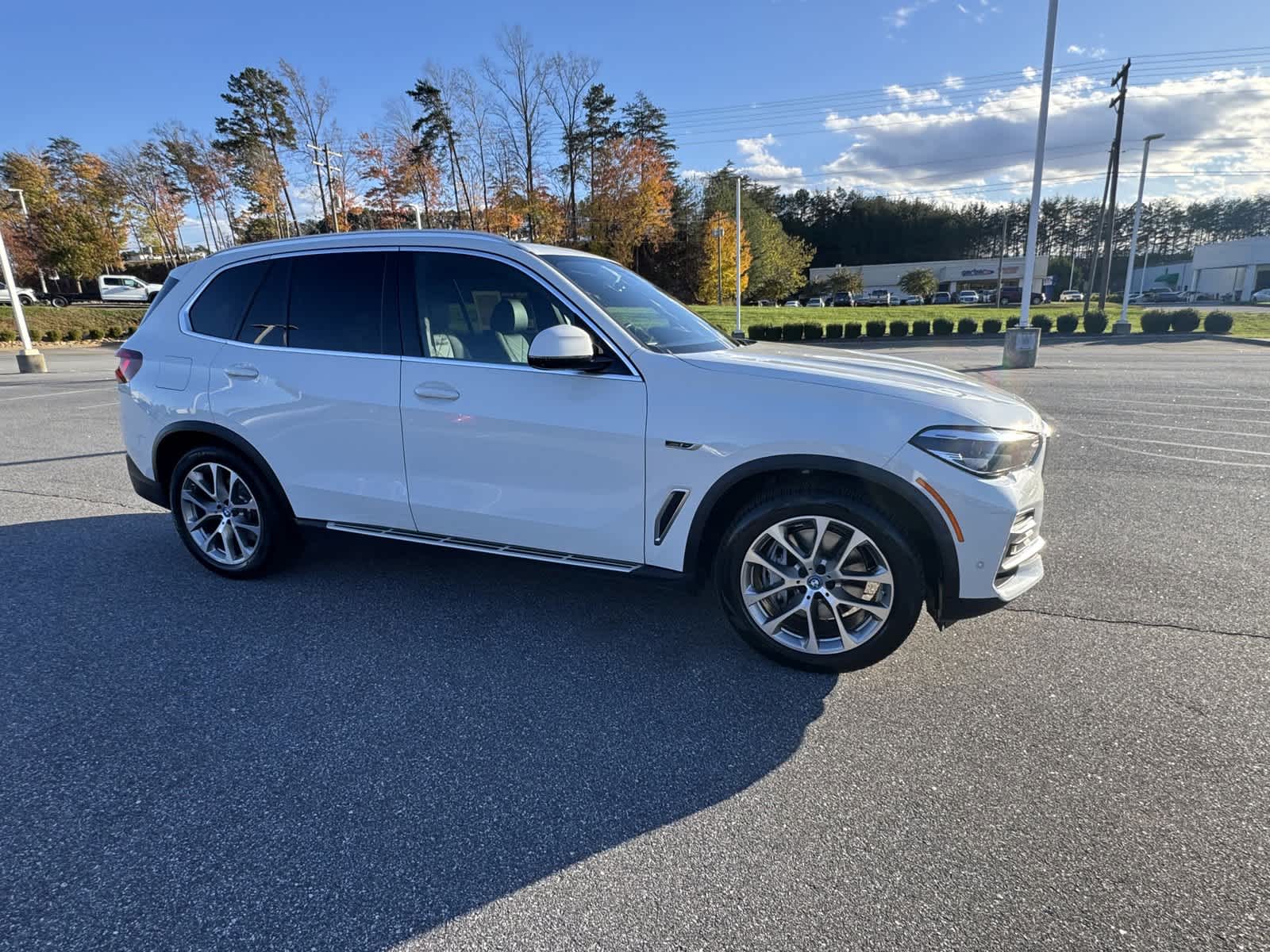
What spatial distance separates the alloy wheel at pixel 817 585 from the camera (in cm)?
284

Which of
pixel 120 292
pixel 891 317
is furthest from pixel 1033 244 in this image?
pixel 120 292

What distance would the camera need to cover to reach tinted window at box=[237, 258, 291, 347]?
12.3ft

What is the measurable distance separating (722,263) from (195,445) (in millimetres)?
46465

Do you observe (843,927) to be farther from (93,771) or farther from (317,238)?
(317,238)

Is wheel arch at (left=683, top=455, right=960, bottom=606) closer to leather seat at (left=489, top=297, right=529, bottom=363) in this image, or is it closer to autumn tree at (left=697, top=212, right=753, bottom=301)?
leather seat at (left=489, top=297, right=529, bottom=363)

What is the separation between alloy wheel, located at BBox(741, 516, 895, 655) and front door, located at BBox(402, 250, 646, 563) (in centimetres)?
56

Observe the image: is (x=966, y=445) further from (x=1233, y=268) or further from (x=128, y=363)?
(x=1233, y=268)

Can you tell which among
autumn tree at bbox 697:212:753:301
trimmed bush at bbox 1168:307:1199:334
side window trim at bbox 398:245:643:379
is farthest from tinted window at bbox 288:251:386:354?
autumn tree at bbox 697:212:753:301

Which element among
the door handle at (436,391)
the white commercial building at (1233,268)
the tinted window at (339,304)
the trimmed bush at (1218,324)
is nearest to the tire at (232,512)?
the tinted window at (339,304)

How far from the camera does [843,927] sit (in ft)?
5.93

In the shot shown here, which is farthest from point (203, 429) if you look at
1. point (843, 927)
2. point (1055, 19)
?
point (1055, 19)

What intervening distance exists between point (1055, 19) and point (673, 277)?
170 feet

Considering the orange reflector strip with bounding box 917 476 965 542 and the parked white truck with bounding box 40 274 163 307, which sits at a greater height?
the parked white truck with bounding box 40 274 163 307

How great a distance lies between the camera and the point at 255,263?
391 centimetres
